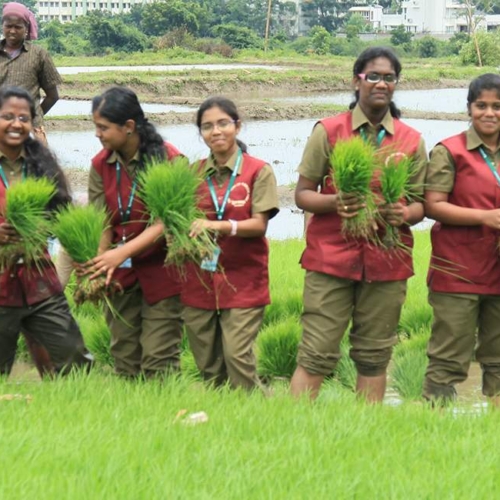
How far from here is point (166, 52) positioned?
52781mm

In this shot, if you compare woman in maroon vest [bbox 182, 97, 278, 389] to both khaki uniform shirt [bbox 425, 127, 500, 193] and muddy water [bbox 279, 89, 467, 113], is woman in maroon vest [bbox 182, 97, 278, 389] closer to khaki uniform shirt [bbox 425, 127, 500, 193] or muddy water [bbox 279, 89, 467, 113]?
khaki uniform shirt [bbox 425, 127, 500, 193]

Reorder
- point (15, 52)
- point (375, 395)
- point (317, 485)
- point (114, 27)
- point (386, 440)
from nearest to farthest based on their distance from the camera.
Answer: point (317, 485) → point (386, 440) → point (375, 395) → point (15, 52) → point (114, 27)

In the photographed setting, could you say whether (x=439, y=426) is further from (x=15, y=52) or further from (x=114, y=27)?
(x=114, y=27)

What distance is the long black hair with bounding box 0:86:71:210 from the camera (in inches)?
223

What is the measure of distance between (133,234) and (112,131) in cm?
50

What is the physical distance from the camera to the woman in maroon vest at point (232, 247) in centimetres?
557

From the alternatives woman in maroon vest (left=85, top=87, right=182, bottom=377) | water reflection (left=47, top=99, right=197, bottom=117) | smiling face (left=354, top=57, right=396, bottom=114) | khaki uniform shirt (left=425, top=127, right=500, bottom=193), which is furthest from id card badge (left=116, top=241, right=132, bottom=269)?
water reflection (left=47, top=99, right=197, bottom=117)

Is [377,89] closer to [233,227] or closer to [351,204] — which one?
[351,204]

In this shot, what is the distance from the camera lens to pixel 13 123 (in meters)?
5.63

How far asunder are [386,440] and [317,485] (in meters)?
0.68

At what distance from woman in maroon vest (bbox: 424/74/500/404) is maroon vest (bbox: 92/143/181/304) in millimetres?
1252

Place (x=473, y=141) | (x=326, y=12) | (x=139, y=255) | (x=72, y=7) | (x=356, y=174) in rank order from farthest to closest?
(x=72, y=7) < (x=326, y=12) < (x=139, y=255) < (x=473, y=141) < (x=356, y=174)

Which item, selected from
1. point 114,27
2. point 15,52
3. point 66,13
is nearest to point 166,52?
point 114,27

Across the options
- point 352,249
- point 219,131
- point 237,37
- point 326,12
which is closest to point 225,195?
point 219,131
